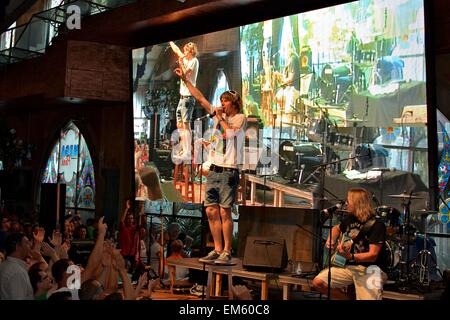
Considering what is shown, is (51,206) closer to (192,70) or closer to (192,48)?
(192,70)

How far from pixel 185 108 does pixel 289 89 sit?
2.81 metres

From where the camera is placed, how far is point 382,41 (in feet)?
31.5

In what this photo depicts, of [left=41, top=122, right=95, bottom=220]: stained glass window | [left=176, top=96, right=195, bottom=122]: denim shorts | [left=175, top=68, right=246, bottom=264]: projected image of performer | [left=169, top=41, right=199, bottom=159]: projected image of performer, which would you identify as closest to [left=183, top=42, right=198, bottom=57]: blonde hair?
[left=169, top=41, right=199, bottom=159]: projected image of performer

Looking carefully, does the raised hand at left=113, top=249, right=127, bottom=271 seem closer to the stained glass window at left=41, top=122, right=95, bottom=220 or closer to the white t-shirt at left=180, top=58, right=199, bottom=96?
the white t-shirt at left=180, top=58, right=199, bottom=96

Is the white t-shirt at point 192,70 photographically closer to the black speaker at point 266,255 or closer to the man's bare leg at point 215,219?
the man's bare leg at point 215,219

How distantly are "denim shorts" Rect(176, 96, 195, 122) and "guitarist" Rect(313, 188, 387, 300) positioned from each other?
6.61m

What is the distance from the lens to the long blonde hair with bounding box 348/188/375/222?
657cm

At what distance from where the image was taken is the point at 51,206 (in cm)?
888

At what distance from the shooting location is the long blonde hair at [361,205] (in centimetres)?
657

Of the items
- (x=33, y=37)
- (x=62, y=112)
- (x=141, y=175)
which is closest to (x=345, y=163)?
(x=141, y=175)

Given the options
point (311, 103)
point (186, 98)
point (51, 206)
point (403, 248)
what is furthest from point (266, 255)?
point (186, 98)

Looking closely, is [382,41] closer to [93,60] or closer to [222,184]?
[222,184]

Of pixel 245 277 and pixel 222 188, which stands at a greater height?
pixel 222 188
